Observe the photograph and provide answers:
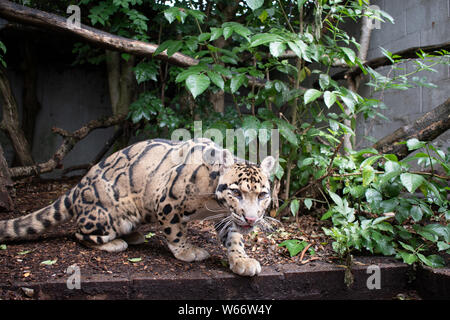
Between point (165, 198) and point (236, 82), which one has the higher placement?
point (236, 82)

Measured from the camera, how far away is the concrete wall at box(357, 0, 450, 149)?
4988 mm

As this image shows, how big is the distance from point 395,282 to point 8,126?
6.26m

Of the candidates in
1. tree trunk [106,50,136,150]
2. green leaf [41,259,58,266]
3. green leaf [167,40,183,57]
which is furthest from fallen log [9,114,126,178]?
green leaf [167,40,183,57]

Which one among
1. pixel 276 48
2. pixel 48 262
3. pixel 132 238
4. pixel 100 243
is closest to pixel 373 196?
pixel 276 48

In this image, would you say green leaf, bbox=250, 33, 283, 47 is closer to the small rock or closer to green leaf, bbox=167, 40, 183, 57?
green leaf, bbox=167, 40, 183, 57

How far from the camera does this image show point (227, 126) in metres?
4.21

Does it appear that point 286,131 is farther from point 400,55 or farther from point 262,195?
point 400,55

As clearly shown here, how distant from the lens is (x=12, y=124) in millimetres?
6562

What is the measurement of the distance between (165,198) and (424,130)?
299 centimetres

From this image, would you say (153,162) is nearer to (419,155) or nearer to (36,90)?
(419,155)

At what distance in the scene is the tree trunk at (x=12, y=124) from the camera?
21.3ft

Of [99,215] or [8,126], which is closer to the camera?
[99,215]
